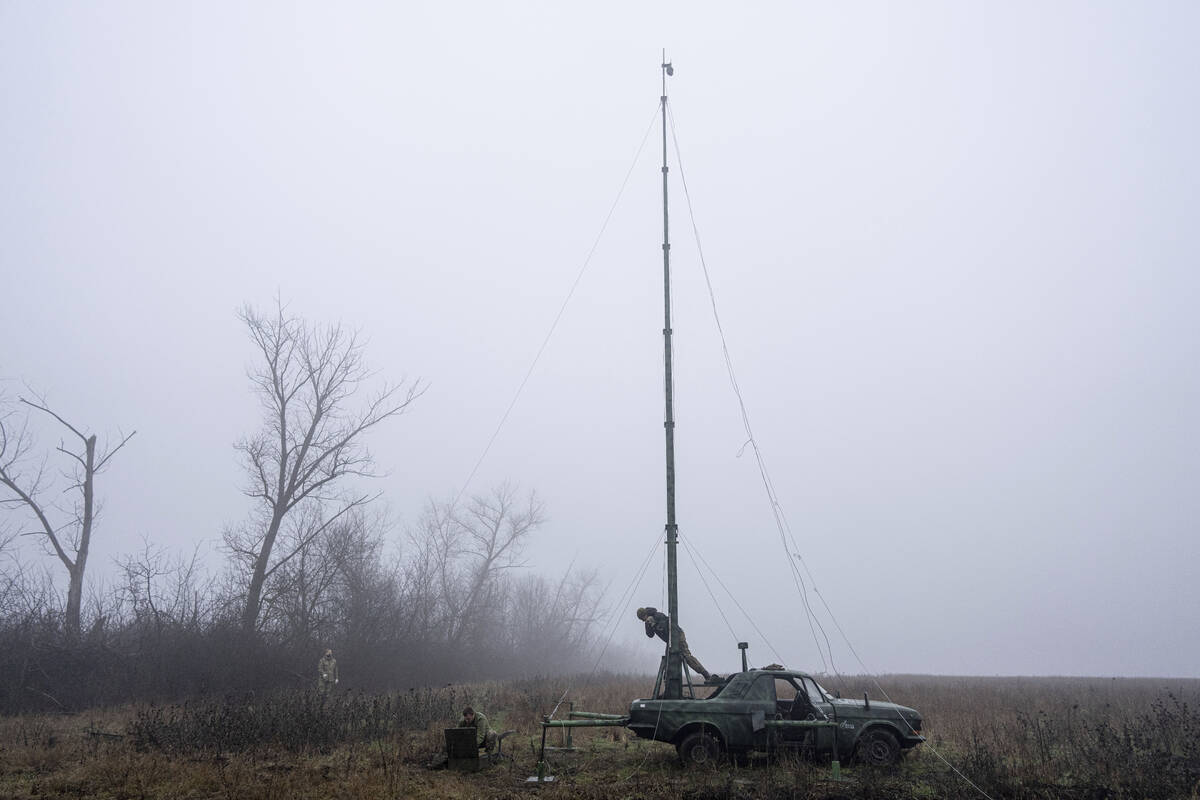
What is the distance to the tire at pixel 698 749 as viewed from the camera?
11.9 metres

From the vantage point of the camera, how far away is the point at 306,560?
31516mm

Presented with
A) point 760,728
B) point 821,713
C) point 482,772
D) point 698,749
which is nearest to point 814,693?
point 821,713

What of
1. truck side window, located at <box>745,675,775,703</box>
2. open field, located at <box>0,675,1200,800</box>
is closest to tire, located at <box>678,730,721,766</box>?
open field, located at <box>0,675,1200,800</box>

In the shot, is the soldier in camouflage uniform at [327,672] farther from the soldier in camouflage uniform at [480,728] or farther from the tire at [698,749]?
the tire at [698,749]

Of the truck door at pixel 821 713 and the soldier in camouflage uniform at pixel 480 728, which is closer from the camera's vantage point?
the truck door at pixel 821 713

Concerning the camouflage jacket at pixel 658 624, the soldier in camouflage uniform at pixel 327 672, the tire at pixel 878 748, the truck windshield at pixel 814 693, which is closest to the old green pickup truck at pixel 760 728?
the tire at pixel 878 748

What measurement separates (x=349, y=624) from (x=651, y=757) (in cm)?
2102

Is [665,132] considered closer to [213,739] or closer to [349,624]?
[213,739]

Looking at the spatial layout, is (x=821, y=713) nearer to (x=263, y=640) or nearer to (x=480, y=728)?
(x=480, y=728)

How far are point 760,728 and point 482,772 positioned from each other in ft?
14.5

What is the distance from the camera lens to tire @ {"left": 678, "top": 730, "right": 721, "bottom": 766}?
11891mm

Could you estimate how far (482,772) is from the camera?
1236 centimetres

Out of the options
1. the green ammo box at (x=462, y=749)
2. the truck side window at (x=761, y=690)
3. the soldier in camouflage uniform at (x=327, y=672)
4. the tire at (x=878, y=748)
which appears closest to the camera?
the tire at (x=878, y=748)

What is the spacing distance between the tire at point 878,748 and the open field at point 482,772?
0.25 meters
